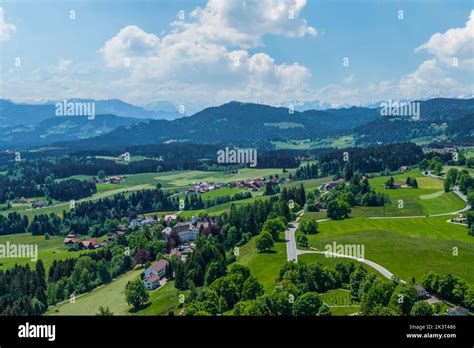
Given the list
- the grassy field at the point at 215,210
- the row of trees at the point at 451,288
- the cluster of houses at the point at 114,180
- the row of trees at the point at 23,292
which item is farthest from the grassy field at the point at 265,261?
the cluster of houses at the point at 114,180

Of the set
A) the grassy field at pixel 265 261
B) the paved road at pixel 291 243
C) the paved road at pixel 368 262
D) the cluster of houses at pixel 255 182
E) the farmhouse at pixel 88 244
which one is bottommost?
the farmhouse at pixel 88 244

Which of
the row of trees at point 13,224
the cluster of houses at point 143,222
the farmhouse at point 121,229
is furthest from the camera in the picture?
the row of trees at point 13,224

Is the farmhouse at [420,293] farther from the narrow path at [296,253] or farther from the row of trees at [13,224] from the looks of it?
the row of trees at [13,224]

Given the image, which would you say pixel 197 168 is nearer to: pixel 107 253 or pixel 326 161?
pixel 326 161

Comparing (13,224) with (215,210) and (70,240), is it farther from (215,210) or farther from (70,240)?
(215,210)

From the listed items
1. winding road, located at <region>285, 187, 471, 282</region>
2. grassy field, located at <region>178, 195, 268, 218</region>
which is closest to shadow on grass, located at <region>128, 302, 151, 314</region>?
winding road, located at <region>285, 187, 471, 282</region>

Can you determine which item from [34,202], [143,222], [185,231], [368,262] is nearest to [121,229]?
[143,222]
